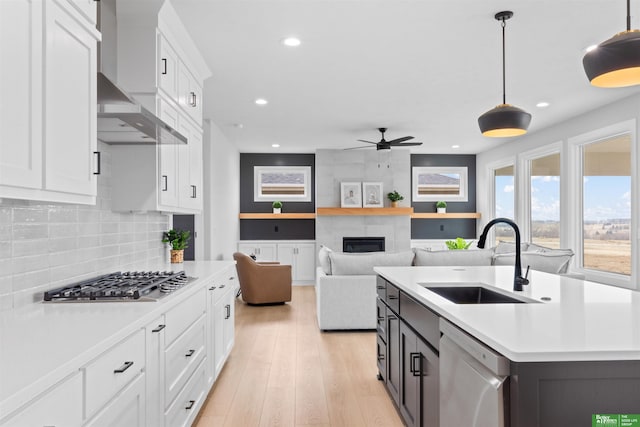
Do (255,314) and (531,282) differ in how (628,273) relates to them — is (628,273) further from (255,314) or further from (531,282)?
(255,314)

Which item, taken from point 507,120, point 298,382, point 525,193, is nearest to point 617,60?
point 507,120

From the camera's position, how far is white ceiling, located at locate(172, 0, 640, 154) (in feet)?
9.23

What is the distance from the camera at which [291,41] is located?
10.7 feet

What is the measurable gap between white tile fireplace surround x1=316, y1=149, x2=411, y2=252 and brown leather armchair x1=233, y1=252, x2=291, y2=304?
2177 millimetres

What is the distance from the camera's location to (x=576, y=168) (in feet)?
18.6

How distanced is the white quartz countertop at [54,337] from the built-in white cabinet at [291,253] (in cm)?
637

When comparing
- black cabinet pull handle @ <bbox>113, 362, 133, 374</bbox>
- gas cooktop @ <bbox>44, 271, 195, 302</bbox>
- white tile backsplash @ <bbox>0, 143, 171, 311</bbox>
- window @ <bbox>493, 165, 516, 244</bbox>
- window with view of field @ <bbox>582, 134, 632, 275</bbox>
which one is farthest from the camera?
window @ <bbox>493, 165, 516, 244</bbox>

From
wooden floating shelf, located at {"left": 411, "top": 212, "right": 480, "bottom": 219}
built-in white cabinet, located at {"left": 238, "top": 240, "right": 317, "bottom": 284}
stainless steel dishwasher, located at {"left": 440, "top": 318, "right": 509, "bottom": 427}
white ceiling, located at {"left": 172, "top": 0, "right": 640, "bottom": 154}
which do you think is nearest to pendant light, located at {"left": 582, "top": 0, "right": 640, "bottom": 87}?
white ceiling, located at {"left": 172, "top": 0, "right": 640, "bottom": 154}

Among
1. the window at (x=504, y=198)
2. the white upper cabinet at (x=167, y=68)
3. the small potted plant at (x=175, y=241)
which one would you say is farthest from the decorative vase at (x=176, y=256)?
the window at (x=504, y=198)

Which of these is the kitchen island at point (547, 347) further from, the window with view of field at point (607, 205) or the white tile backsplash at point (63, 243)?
the window with view of field at point (607, 205)

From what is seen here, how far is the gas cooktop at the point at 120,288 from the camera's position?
1942mm

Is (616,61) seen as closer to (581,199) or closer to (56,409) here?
(56,409)

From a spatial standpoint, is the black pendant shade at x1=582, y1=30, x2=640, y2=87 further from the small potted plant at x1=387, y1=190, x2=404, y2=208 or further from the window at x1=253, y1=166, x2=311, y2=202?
the window at x1=253, y1=166, x2=311, y2=202

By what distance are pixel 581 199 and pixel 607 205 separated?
0.43 metres
